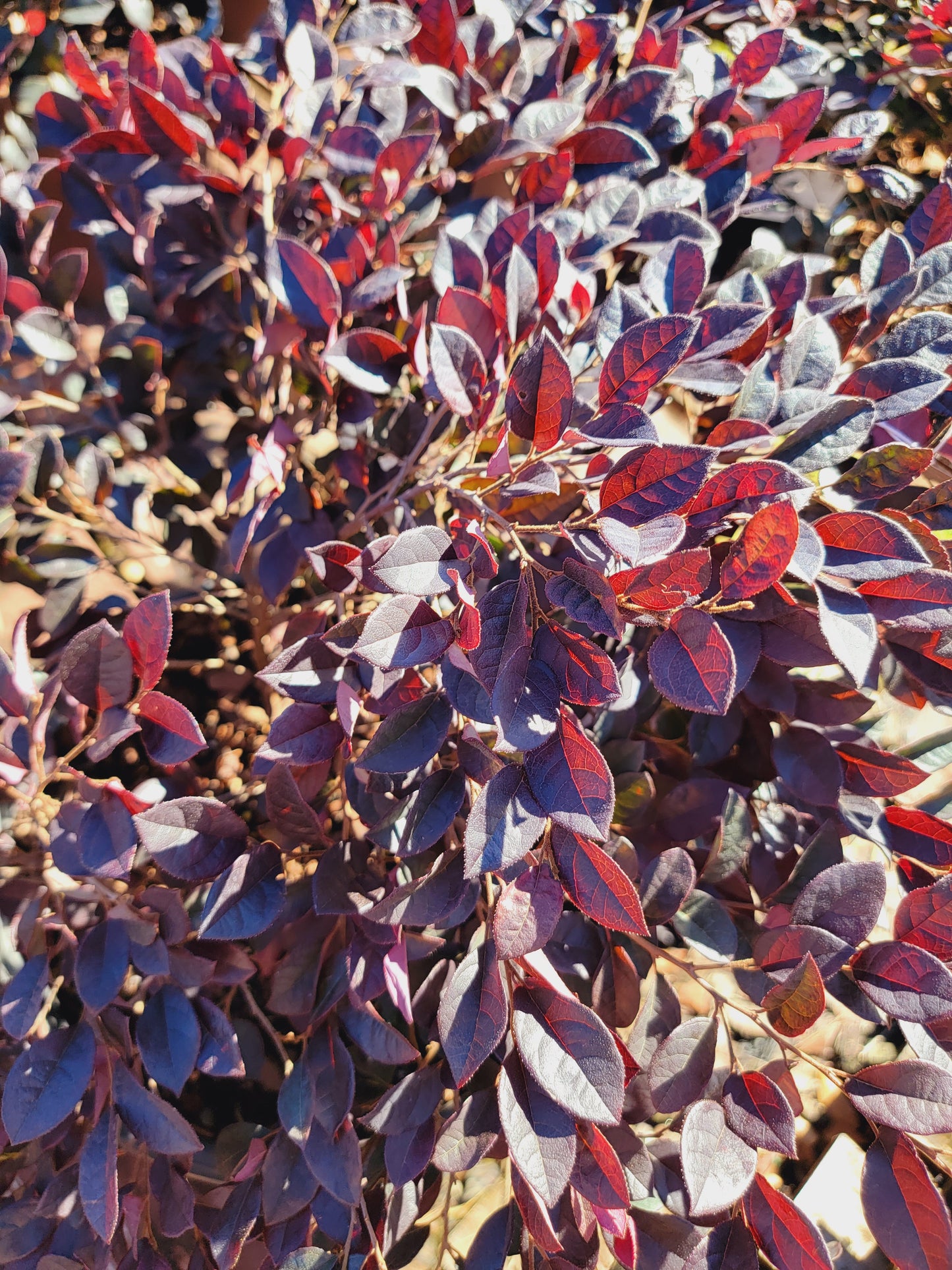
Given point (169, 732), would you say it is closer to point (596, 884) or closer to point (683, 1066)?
point (596, 884)

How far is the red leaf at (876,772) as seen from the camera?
78 centimetres

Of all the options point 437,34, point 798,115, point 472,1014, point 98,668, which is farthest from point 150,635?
point 798,115

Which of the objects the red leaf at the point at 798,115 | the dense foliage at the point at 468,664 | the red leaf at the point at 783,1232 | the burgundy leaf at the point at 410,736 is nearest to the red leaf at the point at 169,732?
the dense foliage at the point at 468,664

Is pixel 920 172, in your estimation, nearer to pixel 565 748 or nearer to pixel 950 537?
pixel 950 537

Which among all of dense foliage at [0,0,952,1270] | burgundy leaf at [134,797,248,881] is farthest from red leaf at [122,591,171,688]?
burgundy leaf at [134,797,248,881]

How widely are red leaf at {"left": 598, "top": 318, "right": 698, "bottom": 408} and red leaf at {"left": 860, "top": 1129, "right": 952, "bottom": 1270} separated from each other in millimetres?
638

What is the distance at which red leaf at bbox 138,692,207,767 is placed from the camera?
2.22ft

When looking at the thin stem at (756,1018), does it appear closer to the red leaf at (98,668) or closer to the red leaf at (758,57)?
the red leaf at (98,668)

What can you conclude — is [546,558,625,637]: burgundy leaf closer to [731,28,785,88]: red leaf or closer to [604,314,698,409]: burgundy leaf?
[604,314,698,409]: burgundy leaf

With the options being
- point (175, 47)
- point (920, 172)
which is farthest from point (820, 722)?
point (920, 172)

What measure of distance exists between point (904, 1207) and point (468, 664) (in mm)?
543

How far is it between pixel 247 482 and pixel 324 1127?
598 millimetres

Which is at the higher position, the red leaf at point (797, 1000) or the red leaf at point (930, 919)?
the red leaf at point (930, 919)

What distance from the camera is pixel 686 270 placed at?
2.42 ft
